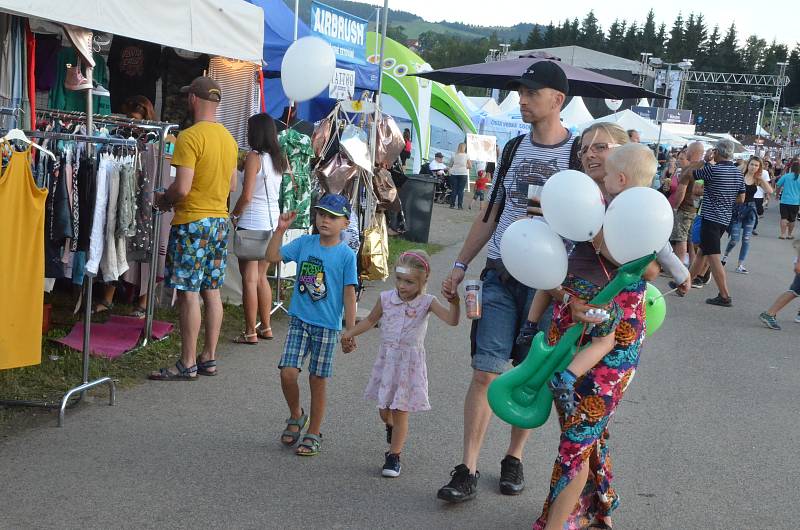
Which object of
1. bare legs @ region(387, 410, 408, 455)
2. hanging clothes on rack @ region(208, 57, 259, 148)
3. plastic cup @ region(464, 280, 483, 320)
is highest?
hanging clothes on rack @ region(208, 57, 259, 148)

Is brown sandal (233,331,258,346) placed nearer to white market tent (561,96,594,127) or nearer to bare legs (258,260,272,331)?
bare legs (258,260,272,331)

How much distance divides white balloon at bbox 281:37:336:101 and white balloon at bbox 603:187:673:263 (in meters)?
5.10

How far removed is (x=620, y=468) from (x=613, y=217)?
228 centimetres

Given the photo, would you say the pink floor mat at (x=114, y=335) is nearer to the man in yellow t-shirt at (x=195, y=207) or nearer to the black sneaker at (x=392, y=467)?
the man in yellow t-shirt at (x=195, y=207)

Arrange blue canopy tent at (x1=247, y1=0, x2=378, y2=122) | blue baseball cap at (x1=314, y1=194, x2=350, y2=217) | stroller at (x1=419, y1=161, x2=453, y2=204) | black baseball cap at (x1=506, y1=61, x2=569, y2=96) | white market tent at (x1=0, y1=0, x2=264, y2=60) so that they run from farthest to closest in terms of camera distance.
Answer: stroller at (x1=419, y1=161, x2=453, y2=204), blue canopy tent at (x1=247, y1=0, x2=378, y2=122), white market tent at (x1=0, y1=0, x2=264, y2=60), blue baseball cap at (x1=314, y1=194, x2=350, y2=217), black baseball cap at (x1=506, y1=61, x2=569, y2=96)

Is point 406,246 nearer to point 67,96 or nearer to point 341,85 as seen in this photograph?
point 341,85

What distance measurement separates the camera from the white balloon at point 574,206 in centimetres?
352

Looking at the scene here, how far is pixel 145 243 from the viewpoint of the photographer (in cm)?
621

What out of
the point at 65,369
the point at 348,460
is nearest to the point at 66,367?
the point at 65,369

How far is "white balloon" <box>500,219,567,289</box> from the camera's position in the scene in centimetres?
359

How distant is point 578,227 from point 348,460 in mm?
2108

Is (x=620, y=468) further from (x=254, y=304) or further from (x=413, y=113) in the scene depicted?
(x=413, y=113)

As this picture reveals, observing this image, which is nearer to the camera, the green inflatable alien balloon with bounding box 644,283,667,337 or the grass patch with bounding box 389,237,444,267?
the green inflatable alien balloon with bounding box 644,283,667,337

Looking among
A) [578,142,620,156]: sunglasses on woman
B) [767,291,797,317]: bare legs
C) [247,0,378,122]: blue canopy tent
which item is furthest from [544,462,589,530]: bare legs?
[247,0,378,122]: blue canopy tent
